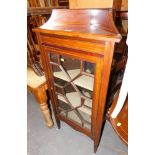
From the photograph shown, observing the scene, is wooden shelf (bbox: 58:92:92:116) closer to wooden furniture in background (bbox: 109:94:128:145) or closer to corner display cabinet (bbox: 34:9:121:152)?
corner display cabinet (bbox: 34:9:121:152)

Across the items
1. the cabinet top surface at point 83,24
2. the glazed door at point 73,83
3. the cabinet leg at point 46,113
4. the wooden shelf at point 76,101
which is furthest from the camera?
the cabinet leg at point 46,113

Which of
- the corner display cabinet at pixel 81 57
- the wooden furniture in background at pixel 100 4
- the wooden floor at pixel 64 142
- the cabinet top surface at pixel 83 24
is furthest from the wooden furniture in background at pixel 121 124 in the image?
the wooden furniture in background at pixel 100 4

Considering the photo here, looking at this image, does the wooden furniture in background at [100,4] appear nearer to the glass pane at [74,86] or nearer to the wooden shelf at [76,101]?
the glass pane at [74,86]

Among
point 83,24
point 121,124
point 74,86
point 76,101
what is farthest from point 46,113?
point 83,24

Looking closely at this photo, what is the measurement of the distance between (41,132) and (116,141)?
0.72 meters

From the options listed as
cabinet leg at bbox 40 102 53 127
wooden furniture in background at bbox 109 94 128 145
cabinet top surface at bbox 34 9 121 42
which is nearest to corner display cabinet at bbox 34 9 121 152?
cabinet top surface at bbox 34 9 121 42

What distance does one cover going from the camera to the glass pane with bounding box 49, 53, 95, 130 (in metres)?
0.82

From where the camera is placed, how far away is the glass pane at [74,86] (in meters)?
0.82

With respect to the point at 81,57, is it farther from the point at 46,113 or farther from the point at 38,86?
the point at 46,113

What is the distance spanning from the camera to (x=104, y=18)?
28.9 inches

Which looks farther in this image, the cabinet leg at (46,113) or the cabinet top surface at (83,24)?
the cabinet leg at (46,113)
